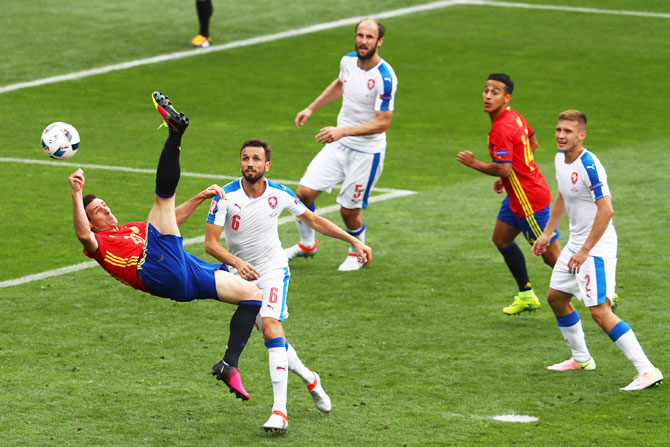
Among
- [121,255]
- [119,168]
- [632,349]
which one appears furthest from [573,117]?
[119,168]

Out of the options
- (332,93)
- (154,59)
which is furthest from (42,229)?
(154,59)

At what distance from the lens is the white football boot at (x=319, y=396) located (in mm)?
8680

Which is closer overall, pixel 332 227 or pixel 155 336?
pixel 332 227

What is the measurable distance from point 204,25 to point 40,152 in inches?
415

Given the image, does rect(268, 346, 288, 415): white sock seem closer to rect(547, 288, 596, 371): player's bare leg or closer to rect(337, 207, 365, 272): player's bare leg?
rect(547, 288, 596, 371): player's bare leg

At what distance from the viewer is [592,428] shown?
8.47 meters

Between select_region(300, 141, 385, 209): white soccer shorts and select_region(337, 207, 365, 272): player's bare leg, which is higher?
select_region(300, 141, 385, 209): white soccer shorts

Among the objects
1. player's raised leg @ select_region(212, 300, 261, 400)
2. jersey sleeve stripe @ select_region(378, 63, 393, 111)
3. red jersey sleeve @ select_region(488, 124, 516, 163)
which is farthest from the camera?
jersey sleeve stripe @ select_region(378, 63, 393, 111)

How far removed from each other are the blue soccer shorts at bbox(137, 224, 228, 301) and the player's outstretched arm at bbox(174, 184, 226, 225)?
0.32 meters

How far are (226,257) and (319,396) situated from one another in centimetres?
125

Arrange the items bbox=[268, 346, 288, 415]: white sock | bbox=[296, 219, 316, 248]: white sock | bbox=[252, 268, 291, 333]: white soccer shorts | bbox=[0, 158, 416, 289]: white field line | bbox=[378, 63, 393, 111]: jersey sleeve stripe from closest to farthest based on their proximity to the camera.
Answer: bbox=[268, 346, 288, 415]: white sock
bbox=[252, 268, 291, 333]: white soccer shorts
bbox=[0, 158, 416, 289]: white field line
bbox=[378, 63, 393, 111]: jersey sleeve stripe
bbox=[296, 219, 316, 248]: white sock

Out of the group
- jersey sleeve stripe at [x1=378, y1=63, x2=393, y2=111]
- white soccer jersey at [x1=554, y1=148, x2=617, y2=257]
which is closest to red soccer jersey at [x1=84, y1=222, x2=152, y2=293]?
white soccer jersey at [x1=554, y1=148, x2=617, y2=257]

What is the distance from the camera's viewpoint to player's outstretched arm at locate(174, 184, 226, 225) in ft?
28.1

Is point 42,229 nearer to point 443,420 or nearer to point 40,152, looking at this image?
point 40,152
